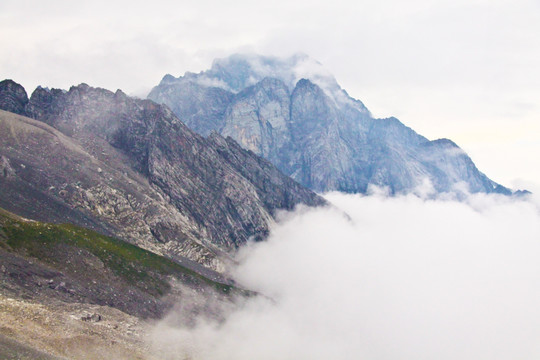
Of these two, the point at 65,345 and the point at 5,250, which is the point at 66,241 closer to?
the point at 5,250

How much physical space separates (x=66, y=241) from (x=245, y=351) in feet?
281

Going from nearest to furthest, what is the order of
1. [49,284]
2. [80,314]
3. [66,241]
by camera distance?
[80,314]
[49,284]
[66,241]

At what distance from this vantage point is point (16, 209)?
198 metres

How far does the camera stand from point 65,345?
108 m

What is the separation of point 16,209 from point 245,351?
11591cm

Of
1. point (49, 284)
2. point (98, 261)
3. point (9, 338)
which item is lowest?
→ point (9, 338)

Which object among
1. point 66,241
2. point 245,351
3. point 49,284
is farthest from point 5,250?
point 245,351

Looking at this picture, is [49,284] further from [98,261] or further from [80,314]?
[98,261]

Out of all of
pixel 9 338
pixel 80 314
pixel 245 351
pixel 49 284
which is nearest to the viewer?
pixel 9 338

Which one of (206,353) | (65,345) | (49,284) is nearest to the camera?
(65,345)

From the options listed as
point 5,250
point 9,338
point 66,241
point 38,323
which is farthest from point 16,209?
point 9,338

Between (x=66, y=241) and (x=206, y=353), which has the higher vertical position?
(x=66, y=241)

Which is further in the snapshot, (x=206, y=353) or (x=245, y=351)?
(x=245, y=351)

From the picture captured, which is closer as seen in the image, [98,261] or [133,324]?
[133,324]
